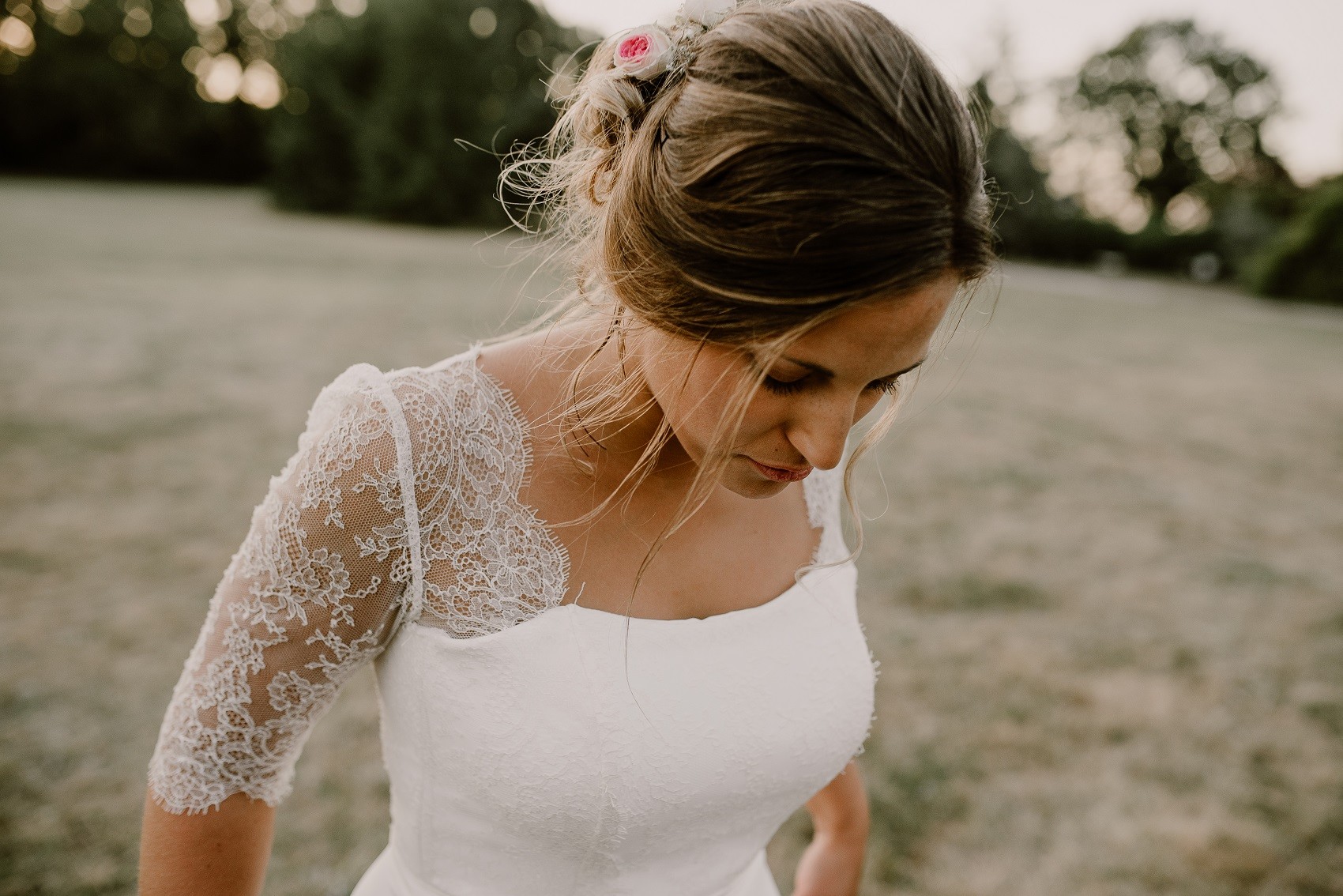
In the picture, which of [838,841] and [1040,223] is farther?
[1040,223]

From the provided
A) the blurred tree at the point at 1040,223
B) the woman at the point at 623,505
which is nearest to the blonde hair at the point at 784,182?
the woman at the point at 623,505

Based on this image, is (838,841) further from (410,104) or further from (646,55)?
(410,104)

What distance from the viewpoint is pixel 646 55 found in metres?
1.29

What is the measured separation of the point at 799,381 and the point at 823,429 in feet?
0.27

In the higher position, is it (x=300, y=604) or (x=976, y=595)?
(x=300, y=604)

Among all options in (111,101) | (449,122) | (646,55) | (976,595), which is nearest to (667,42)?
(646,55)

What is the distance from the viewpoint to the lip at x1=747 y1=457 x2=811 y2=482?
4.58 feet

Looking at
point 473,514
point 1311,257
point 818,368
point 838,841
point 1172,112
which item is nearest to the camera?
point 818,368

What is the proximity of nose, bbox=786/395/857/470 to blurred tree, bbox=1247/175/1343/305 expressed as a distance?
3393cm

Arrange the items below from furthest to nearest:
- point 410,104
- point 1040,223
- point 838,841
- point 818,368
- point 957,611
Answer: point 1040,223 < point 410,104 < point 957,611 < point 838,841 < point 818,368

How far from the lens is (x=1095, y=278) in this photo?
32312 millimetres

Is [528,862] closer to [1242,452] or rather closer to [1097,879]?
[1097,879]

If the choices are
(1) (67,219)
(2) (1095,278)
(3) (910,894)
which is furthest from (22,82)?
(3) (910,894)

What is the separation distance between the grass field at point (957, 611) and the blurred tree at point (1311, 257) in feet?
66.5
